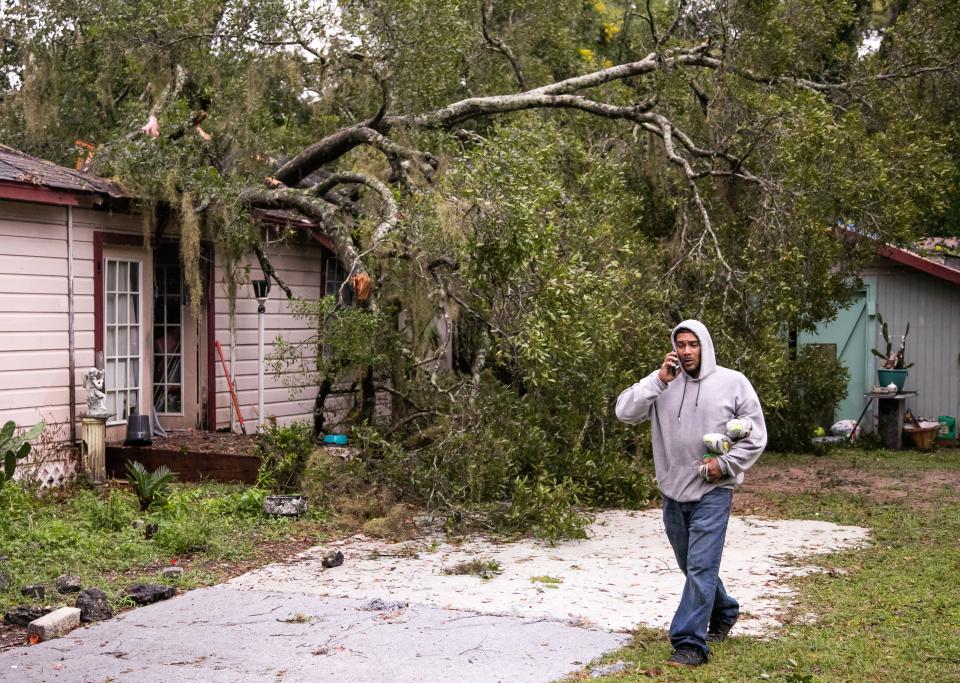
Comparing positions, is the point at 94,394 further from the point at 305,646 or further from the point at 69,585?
the point at 305,646

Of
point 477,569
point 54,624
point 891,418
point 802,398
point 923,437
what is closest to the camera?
point 54,624

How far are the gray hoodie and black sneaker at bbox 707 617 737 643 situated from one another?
0.77m

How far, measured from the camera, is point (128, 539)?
8.17m

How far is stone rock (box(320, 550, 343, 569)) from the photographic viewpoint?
7.57m

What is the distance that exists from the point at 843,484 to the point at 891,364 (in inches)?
179

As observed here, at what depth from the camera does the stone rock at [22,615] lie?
6191 mm

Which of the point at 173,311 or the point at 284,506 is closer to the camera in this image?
the point at 284,506

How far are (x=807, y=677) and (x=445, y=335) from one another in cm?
558

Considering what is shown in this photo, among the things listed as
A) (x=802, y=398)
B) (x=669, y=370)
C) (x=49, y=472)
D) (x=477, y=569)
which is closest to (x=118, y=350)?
(x=49, y=472)

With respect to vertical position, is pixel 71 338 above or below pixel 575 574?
above

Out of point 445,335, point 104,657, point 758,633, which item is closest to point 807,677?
point 758,633

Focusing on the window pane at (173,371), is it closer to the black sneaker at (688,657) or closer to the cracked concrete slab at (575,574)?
the cracked concrete slab at (575,574)

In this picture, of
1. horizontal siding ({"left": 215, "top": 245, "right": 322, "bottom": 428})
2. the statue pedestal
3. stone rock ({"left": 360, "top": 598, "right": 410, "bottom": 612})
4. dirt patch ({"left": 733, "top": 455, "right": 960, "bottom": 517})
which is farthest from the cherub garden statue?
dirt patch ({"left": 733, "top": 455, "right": 960, "bottom": 517})

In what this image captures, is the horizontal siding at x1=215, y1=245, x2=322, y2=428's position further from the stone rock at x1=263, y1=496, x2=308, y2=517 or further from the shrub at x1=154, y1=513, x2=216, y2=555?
the shrub at x1=154, y1=513, x2=216, y2=555
